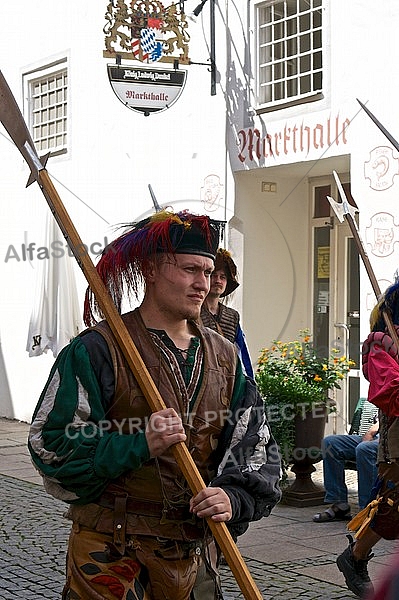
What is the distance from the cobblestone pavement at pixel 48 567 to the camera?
578 centimetres

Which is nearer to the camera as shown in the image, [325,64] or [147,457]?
[147,457]

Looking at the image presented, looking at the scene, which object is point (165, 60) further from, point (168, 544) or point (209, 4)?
point (168, 544)

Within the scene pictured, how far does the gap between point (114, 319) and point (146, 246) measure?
30 cm

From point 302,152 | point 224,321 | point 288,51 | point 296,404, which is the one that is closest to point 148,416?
point 224,321

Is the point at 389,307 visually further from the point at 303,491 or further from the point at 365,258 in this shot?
the point at 303,491

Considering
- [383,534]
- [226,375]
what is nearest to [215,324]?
[383,534]

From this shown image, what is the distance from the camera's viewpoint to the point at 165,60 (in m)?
10.2

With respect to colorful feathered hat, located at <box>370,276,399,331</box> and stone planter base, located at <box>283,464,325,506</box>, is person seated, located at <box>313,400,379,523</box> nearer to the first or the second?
stone planter base, located at <box>283,464,325,506</box>

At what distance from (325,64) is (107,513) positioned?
23.3 feet

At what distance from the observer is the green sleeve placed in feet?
10.1

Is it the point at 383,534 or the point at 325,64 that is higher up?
the point at 325,64

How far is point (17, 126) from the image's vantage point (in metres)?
3.36

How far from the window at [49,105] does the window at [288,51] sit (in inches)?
141

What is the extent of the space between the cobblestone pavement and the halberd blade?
3037 mm
